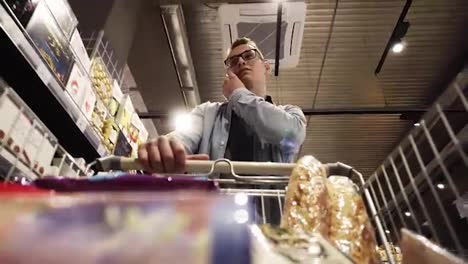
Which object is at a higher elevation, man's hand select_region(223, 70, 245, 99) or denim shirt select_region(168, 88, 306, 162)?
man's hand select_region(223, 70, 245, 99)

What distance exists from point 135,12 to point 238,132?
216cm

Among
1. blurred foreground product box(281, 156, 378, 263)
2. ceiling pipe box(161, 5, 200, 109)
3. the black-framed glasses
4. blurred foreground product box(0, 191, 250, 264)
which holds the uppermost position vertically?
ceiling pipe box(161, 5, 200, 109)

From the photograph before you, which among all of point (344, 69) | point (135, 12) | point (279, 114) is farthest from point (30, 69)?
point (344, 69)

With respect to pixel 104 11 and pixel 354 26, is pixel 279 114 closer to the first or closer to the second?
pixel 104 11

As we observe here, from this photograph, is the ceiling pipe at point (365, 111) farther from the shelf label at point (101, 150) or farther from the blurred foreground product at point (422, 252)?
the blurred foreground product at point (422, 252)

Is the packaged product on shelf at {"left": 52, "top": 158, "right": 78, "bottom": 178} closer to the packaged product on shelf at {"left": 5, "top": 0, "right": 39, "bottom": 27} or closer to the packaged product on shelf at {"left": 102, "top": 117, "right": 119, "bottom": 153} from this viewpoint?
the packaged product on shelf at {"left": 102, "top": 117, "right": 119, "bottom": 153}

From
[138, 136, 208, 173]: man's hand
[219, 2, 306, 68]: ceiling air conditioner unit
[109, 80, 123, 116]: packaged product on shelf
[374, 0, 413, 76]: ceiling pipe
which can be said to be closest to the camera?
[138, 136, 208, 173]: man's hand

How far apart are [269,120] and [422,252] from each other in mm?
713

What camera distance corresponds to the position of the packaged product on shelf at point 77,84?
1500 mm

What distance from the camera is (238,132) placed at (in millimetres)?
1252

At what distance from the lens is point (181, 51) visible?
365cm

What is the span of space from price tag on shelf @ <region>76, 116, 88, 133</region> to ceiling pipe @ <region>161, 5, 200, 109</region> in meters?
1.88

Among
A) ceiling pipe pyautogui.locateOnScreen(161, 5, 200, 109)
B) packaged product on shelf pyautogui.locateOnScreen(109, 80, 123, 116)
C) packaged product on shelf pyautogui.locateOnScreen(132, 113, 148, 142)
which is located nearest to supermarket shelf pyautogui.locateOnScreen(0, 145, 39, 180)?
packaged product on shelf pyautogui.locateOnScreen(109, 80, 123, 116)

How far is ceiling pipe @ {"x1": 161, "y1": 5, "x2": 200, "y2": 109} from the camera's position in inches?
130
